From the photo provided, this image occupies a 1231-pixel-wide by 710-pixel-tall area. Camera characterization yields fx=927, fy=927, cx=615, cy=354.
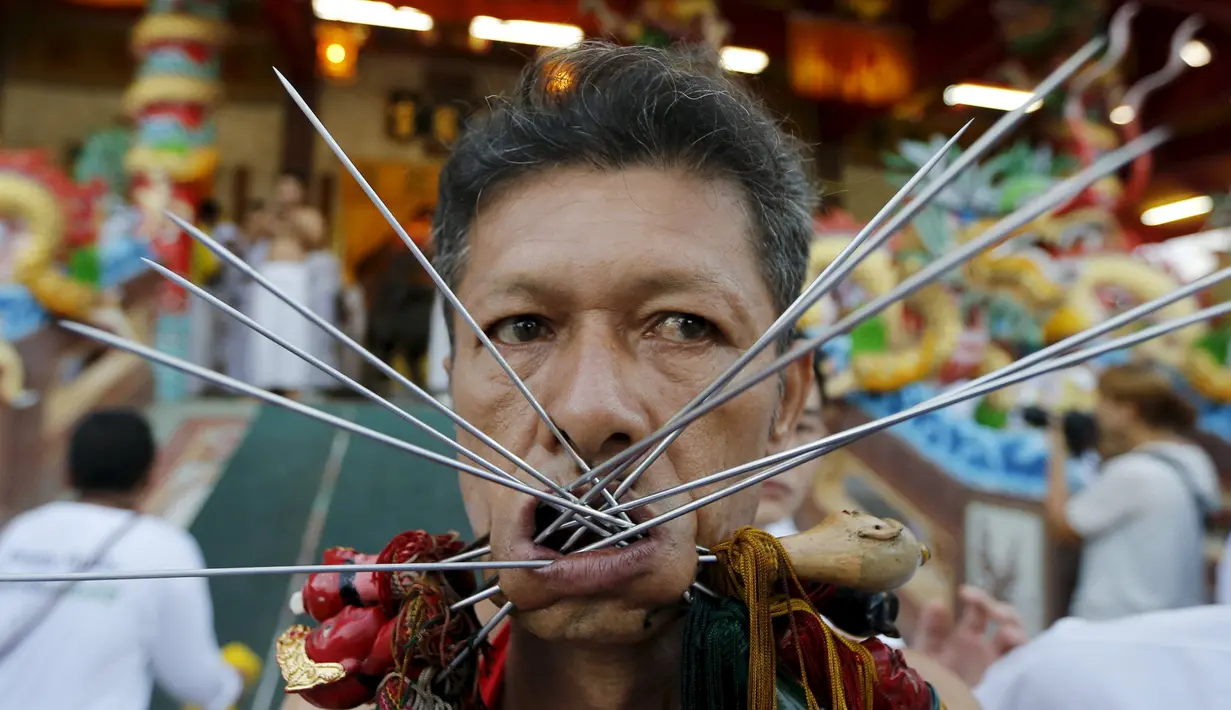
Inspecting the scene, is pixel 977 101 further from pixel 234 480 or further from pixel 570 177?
pixel 570 177

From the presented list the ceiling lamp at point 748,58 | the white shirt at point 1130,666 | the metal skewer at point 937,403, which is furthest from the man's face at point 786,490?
the ceiling lamp at point 748,58

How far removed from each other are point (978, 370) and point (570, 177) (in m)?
3.98

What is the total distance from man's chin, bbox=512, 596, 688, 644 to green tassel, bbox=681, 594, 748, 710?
0.03 metres

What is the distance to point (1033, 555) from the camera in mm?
3420

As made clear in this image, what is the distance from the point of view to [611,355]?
2.50ft

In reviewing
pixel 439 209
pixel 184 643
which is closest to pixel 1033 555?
pixel 184 643

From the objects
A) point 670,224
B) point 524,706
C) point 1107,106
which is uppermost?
point 1107,106

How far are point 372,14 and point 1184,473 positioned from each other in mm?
7182

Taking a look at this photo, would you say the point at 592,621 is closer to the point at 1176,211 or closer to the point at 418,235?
the point at 418,235

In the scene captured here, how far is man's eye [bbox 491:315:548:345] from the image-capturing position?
2.71ft

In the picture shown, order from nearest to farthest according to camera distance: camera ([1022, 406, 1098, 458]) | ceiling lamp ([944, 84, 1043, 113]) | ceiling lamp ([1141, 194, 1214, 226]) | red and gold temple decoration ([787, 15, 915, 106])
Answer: camera ([1022, 406, 1098, 458]) < red and gold temple decoration ([787, 15, 915, 106]) < ceiling lamp ([944, 84, 1043, 113]) < ceiling lamp ([1141, 194, 1214, 226])

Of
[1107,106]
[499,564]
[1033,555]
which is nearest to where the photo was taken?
[499,564]

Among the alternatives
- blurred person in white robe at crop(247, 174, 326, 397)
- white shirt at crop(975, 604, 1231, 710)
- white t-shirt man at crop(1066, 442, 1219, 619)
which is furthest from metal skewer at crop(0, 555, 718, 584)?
blurred person in white robe at crop(247, 174, 326, 397)

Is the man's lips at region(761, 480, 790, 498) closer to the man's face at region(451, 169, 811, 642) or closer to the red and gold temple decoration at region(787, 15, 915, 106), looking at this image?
the man's face at region(451, 169, 811, 642)
